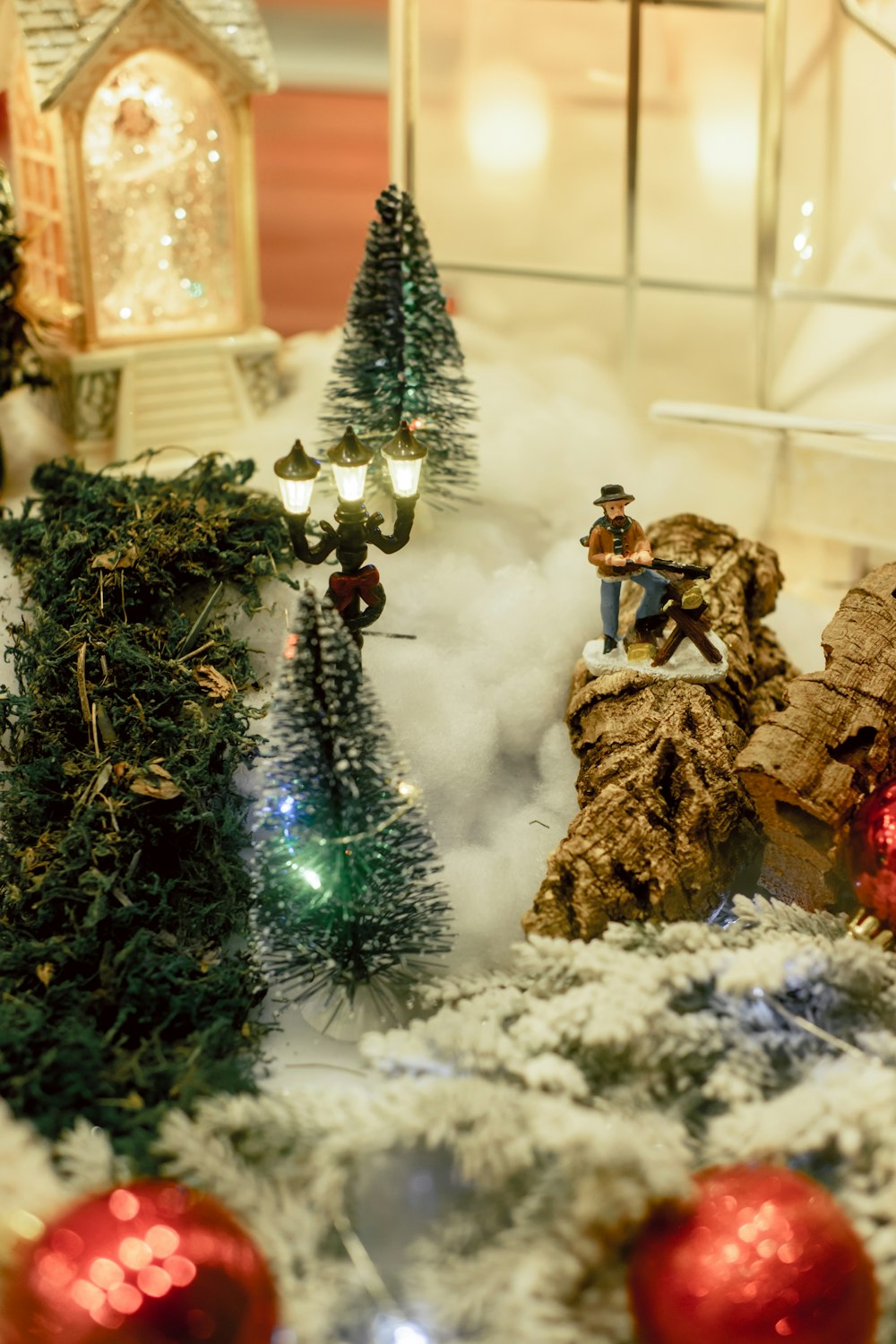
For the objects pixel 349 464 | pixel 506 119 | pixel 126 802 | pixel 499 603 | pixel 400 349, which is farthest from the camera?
pixel 506 119

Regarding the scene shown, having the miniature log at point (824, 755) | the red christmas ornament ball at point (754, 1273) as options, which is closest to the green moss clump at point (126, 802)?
the red christmas ornament ball at point (754, 1273)

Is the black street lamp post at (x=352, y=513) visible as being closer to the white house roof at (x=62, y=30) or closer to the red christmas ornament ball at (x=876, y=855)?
→ the red christmas ornament ball at (x=876, y=855)

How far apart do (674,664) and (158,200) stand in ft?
6.31

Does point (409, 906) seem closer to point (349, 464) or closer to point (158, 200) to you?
point (349, 464)

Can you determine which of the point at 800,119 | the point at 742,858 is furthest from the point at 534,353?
the point at 742,858

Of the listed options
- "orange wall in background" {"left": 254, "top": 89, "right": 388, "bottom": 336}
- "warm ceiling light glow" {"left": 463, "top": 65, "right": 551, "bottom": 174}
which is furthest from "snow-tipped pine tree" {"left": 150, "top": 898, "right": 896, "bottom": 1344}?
"orange wall in background" {"left": 254, "top": 89, "right": 388, "bottom": 336}

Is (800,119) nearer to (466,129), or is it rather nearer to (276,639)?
(466,129)

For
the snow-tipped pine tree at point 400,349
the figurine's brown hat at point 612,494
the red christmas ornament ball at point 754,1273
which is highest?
the snow-tipped pine tree at point 400,349

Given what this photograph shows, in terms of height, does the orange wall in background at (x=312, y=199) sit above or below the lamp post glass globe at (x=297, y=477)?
above

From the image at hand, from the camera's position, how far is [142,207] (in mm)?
3672

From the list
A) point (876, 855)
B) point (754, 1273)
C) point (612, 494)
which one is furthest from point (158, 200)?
point (754, 1273)

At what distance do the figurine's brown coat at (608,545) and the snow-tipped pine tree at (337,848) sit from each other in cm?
53

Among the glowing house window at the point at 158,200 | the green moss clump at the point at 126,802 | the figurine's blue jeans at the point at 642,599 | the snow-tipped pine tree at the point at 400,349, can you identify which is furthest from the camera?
the glowing house window at the point at 158,200

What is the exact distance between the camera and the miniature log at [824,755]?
7.57 feet
